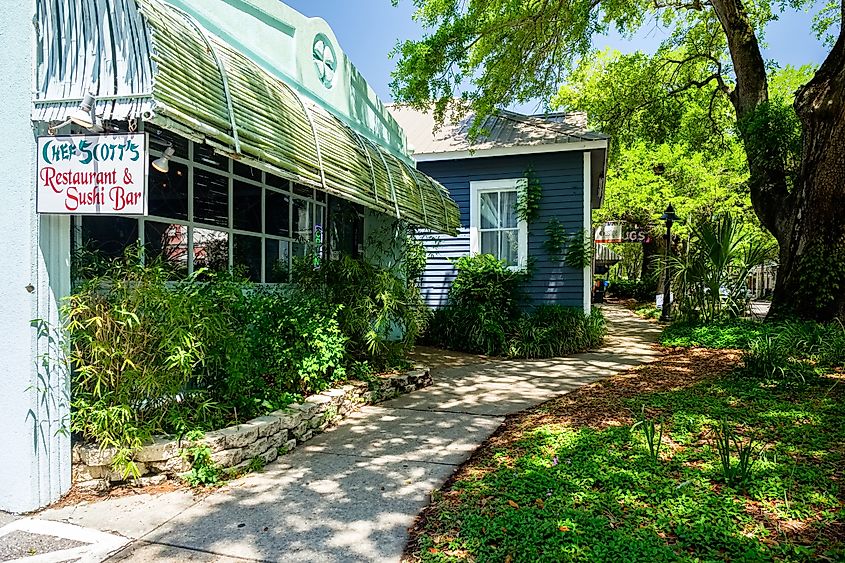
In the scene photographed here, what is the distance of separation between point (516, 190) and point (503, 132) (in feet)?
4.45

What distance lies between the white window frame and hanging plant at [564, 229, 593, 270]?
34.2 inches

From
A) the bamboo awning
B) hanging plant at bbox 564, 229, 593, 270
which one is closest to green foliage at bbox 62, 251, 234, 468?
the bamboo awning

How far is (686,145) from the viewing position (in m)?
18.0

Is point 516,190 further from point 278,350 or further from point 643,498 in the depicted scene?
point 643,498

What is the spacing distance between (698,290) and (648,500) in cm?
838

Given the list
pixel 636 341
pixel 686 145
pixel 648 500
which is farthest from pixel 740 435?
pixel 686 145

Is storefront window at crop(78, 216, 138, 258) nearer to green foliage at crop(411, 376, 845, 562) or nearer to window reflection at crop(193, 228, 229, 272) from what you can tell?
window reflection at crop(193, 228, 229, 272)

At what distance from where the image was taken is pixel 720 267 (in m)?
10.1

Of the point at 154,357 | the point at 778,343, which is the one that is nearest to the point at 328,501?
the point at 154,357

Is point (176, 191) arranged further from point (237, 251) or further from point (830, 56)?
point (830, 56)

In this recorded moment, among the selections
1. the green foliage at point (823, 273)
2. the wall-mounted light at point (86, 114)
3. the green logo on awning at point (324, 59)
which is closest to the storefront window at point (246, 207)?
the green logo on awning at point (324, 59)

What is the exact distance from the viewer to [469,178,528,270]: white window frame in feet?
35.6

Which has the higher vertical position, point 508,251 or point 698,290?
point 508,251

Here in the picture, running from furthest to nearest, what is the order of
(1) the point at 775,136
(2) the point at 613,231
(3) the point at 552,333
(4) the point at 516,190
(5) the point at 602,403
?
(2) the point at 613,231
(4) the point at 516,190
(3) the point at 552,333
(1) the point at 775,136
(5) the point at 602,403
